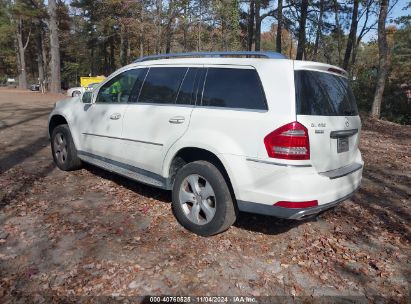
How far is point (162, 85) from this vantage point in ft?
15.1

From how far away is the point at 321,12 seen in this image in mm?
25969

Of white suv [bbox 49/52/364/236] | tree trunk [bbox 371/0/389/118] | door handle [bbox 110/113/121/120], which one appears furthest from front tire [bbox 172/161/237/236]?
tree trunk [bbox 371/0/389/118]

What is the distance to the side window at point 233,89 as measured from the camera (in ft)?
12.0

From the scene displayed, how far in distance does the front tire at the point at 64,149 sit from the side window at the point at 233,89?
2915 millimetres

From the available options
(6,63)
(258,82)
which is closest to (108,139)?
(258,82)

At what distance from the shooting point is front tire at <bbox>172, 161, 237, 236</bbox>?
381 centimetres

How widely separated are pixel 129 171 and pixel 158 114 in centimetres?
95

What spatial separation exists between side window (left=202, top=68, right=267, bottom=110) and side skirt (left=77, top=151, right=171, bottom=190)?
1.12 meters

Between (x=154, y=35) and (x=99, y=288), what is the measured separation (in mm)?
26312

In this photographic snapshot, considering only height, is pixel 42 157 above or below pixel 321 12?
below

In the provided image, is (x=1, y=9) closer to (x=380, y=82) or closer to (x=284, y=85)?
(x=380, y=82)

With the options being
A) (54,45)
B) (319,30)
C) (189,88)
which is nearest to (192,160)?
(189,88)

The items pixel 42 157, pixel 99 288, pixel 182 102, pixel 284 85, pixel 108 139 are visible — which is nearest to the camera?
pixel 99 288

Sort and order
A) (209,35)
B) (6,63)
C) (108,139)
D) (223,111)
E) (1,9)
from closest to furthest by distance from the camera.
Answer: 1. (223,111)
2. (108,139)
3. (209,35)
4. (1,9)
5. (6,63)
